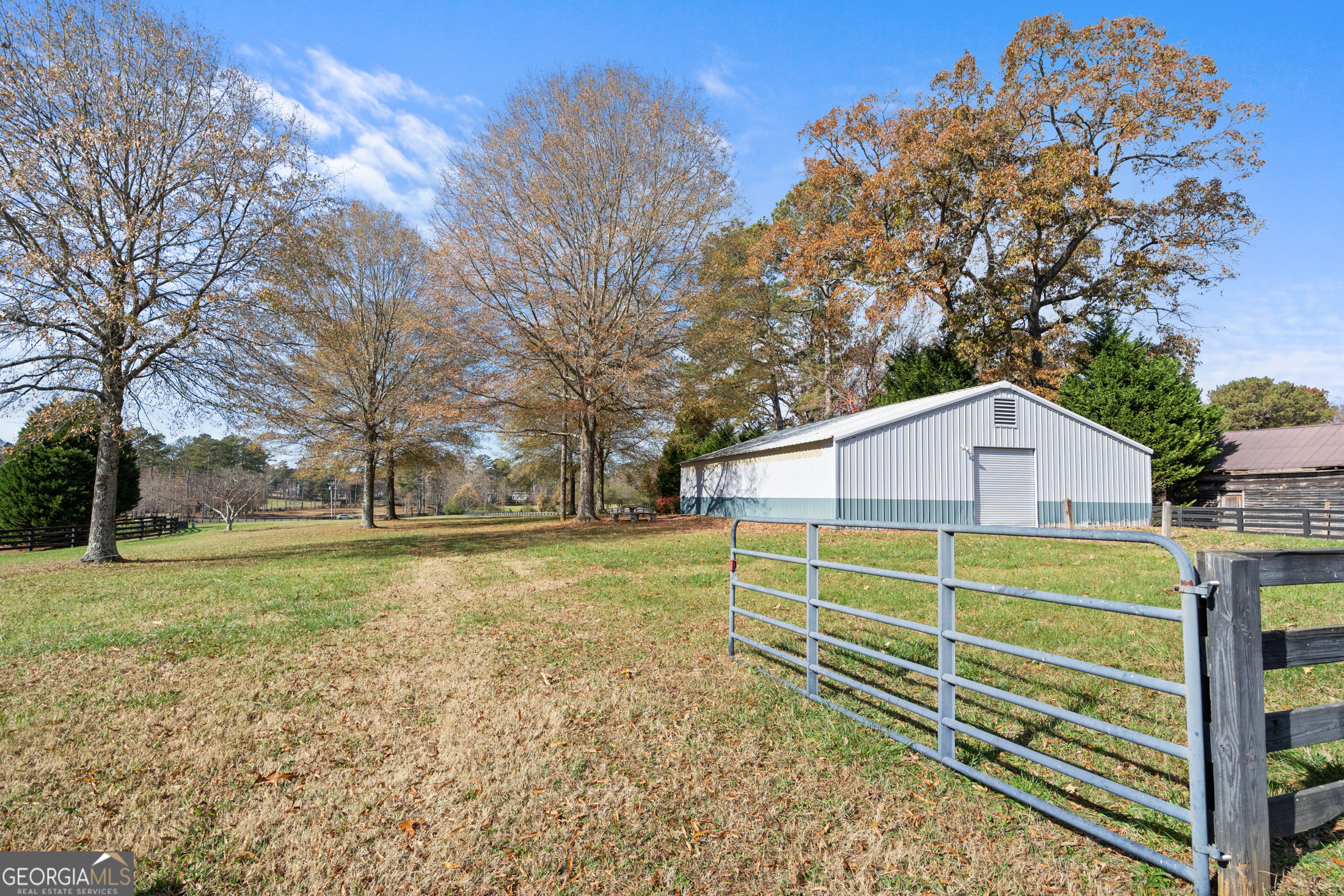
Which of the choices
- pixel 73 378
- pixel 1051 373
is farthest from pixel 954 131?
pixel 73 378

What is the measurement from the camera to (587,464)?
22.8 meters

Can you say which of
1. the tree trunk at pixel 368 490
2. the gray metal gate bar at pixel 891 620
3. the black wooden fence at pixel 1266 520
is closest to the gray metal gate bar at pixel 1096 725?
the gray metal gate bar at pixel 891 620

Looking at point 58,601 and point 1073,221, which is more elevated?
point 1073,221

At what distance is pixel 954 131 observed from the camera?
24.2 m

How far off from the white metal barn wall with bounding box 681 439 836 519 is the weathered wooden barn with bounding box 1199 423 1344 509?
19.2 metres

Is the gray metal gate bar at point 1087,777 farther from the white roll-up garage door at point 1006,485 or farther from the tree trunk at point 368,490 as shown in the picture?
the tree trunk at point 368,490

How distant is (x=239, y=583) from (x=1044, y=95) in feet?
105

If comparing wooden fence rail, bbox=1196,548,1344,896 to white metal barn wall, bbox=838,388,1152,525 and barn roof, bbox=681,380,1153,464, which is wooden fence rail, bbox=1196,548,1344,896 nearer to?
white metal barn wall, bbox=838,388,1152,525

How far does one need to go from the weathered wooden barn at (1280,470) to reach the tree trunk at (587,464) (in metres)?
26.1

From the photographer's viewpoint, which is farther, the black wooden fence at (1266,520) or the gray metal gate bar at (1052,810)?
the black wooden fence at (1266,520)

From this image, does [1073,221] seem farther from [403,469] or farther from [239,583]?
[403,469]

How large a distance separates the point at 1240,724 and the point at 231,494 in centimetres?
4650

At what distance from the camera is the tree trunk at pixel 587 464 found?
75.2 ft

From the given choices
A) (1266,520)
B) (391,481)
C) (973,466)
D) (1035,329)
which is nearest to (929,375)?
(1035,329)
